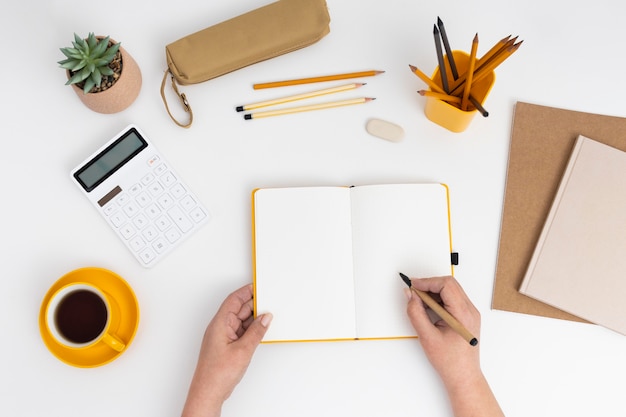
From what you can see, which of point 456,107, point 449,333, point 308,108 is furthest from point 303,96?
point 449,333

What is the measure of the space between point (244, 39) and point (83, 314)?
1.70 ft

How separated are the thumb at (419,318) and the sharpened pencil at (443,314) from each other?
1cm

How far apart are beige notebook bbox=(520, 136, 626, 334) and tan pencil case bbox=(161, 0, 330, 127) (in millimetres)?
506

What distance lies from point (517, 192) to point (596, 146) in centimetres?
16

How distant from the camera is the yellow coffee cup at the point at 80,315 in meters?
0.72

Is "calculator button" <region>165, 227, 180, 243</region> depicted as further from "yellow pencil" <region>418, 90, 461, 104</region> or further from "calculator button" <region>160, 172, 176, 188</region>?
"yellow pencil" <region>418, 90, 461, 104</region>

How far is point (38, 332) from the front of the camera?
806 mm

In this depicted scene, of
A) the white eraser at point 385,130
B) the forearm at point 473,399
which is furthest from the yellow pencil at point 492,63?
the forearm at point 473,399

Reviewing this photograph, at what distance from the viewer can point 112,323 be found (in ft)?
2.43

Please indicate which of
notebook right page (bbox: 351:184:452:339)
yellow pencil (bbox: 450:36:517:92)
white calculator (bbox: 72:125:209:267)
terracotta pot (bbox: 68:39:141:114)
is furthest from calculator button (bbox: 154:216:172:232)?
yellow pencil (bbox: 450:36:517:92)

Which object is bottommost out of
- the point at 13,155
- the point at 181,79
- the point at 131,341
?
the point at 131,341

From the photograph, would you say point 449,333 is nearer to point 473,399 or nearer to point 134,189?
point 473,399

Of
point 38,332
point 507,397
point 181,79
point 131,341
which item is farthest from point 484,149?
point 38,332

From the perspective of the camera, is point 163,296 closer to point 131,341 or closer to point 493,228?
point 131,341
